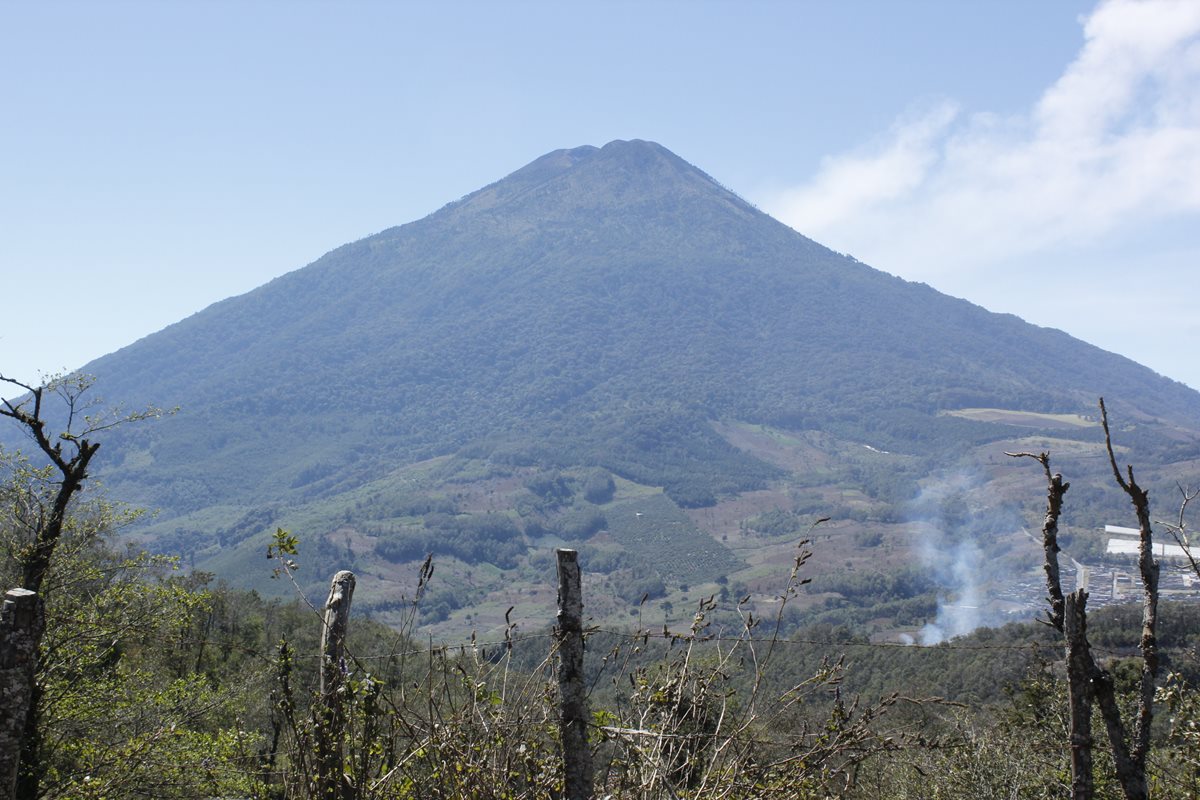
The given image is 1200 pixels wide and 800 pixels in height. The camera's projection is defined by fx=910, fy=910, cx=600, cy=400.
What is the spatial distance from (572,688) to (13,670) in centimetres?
246

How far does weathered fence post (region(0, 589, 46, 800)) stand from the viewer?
13.0 ft

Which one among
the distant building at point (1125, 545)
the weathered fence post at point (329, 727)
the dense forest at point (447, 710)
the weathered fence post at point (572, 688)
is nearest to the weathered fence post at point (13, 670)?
the dense forest at point (447, 710)

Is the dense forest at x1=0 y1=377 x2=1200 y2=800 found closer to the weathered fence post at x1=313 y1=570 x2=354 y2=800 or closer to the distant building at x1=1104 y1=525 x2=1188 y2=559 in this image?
the weathered fence post at x1=313 y1=570 x2=354 y2=800

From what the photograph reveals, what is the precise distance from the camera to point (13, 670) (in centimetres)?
396

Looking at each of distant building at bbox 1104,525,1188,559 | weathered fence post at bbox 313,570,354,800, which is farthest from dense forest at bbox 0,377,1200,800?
distant building at bbox 1104,525,1188,559

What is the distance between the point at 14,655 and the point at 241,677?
72.7 ft

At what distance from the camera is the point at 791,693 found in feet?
13.4

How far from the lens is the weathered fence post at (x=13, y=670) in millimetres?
3947

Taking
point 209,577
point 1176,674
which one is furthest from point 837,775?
point 209,577

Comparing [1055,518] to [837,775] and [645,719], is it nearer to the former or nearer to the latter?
[837,775]

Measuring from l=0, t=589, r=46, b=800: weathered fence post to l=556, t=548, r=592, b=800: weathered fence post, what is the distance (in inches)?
90.6

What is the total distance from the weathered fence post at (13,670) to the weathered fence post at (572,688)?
7.55ft

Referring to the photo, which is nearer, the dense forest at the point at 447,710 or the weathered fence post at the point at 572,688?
the dense forest at the point at 447,710

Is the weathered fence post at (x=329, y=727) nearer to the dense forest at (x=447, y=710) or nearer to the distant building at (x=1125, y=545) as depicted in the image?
the dense forest at (x=447, y=710)
